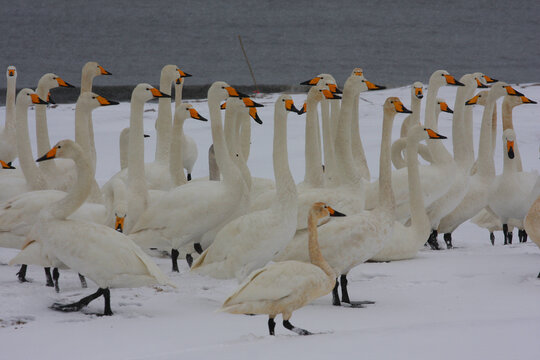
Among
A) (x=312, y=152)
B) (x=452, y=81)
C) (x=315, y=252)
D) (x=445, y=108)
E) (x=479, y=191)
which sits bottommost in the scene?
(x=315, y=252)

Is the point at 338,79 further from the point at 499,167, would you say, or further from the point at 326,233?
the point at 326,233

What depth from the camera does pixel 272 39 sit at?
4950cm

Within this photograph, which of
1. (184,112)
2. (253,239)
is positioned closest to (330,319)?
(253,239)

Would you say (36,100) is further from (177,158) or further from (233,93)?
(233,93)

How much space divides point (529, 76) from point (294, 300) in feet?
94.6

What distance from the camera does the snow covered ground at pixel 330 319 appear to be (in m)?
4.04

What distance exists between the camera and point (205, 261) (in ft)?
20.8

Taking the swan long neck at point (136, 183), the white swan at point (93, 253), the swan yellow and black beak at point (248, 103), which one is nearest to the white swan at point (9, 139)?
the swan long neck at point (136, 183)

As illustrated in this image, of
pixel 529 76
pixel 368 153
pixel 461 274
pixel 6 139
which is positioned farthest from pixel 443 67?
pixel 461 274

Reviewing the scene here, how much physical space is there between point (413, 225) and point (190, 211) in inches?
85.7

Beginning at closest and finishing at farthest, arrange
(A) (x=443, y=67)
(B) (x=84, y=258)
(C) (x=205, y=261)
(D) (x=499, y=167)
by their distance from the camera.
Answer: (B) (x=84, y=258)
(C) (x=205, y=261)
(D) (x=499, y=167)
(A) (x=443, y=67)

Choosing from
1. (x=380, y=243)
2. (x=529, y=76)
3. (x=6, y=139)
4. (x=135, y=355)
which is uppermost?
(x=529, y=76)

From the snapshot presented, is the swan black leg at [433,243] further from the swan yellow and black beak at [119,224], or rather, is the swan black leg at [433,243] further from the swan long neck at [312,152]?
the swan yellow and black beak at [119,224]

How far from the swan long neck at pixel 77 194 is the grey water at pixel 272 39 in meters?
23.0
